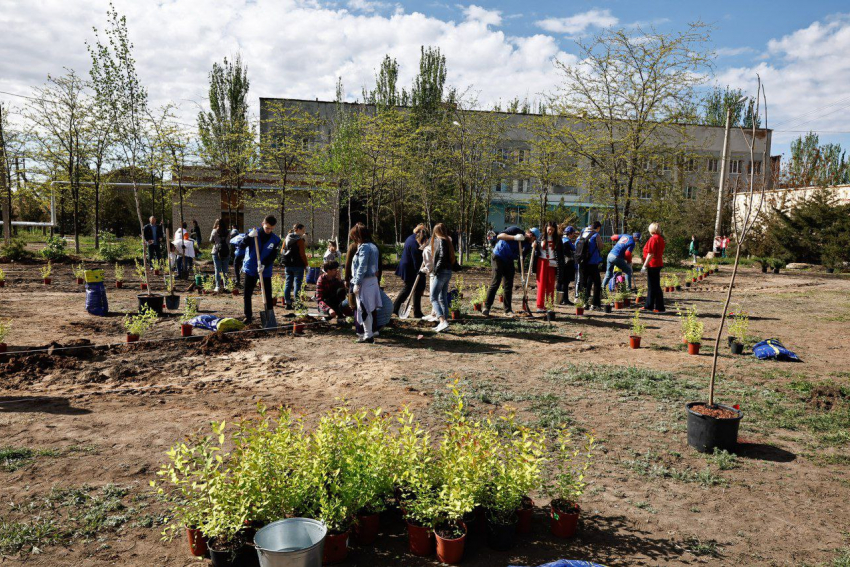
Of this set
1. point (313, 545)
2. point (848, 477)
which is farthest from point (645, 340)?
point (313, 545)

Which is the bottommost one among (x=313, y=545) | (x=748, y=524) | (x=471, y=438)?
(x=748, y=524)

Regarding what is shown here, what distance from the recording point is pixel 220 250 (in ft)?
43.4

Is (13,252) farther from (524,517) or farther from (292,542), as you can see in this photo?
(524,517)

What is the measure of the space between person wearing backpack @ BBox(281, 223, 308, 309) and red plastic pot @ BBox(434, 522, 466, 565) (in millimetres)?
7723

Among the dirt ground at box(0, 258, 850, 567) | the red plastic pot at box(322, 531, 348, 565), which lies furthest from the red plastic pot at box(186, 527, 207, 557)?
the red plastic pot at box(322, 531, 348, 565)

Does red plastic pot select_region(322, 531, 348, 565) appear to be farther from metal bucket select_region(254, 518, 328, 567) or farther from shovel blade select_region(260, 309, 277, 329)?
shovel blade select_region(260, 309, 277, 329)

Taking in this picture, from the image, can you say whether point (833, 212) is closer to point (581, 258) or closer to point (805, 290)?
point (805, 290)

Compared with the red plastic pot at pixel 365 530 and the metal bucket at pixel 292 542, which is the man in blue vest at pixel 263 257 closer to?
the red plastic pot at pixel 365 530

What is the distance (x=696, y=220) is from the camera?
105ft

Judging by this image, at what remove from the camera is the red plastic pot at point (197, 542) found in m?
3.02

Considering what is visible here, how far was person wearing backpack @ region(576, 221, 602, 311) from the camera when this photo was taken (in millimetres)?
11828

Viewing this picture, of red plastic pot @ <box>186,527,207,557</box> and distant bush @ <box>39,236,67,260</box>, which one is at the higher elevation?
distant bush @ <box>39,236,67,260</box>

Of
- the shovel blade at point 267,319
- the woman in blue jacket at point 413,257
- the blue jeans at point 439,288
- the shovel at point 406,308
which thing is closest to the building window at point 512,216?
the shovel at point 406,308

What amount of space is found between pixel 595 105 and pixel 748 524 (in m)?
18.5
